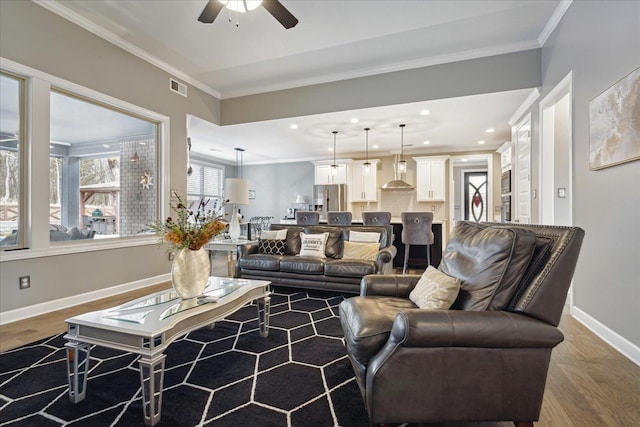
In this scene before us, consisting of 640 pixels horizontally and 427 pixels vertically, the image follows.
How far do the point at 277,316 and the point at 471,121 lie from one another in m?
4.70

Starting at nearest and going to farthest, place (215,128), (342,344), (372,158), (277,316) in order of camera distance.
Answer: (342,344), (277,316), (215,128), (372,158)

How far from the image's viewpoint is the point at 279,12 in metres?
2.56

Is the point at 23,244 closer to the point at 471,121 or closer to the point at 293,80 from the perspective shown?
the point at 293,80

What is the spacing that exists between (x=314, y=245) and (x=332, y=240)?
0.27 metres

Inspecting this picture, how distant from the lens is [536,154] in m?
4.00

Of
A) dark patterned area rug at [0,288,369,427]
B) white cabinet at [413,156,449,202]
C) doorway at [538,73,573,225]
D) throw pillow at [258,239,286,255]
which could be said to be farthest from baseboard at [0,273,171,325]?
white cabinet at [413,156,449,202]

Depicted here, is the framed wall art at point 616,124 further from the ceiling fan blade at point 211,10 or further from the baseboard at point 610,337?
the ceiling fan blade at point 211,10

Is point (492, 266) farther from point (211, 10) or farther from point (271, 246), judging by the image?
point (271, 246)

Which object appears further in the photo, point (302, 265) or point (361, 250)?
point (361, 250)

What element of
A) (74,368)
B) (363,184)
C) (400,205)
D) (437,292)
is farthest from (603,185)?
(363,184)

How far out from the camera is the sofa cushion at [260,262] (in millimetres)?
3917

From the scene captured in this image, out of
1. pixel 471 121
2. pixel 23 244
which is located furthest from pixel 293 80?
pixel 23 244

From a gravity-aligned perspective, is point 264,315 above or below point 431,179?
below

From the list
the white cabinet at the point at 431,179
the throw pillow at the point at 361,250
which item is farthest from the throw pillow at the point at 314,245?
the white cabinet at the point at 431,179
